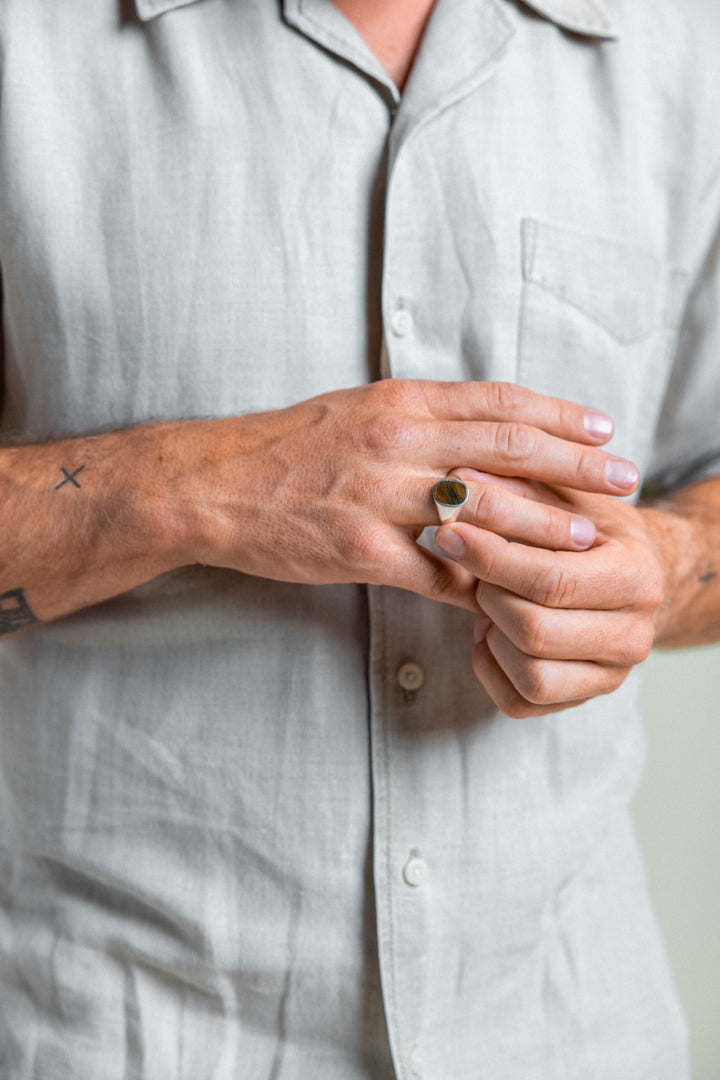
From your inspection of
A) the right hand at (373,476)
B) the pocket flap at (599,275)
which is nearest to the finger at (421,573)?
the right hand at (373,476)

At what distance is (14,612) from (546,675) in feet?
1.50

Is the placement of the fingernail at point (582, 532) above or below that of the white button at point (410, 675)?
above

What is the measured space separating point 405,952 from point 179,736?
27 cm

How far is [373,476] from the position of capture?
26.9 inches

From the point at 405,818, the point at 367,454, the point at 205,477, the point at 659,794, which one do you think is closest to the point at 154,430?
the point at 205,477

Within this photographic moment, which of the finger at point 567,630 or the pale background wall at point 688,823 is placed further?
the pale background wall at point 688,823

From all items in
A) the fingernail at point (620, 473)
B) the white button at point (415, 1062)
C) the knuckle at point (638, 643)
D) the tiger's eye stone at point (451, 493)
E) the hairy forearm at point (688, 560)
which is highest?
the tiger's eye stone at point (451, 493)

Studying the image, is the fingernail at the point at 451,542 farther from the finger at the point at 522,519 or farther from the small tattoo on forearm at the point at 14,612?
the small tattoo on forearm at the point at 14,612

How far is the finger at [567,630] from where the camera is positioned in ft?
2.25

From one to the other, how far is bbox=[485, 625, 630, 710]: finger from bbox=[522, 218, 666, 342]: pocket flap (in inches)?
13.6

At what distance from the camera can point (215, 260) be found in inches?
30.9

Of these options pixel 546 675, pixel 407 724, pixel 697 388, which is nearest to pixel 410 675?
pixel 407 724

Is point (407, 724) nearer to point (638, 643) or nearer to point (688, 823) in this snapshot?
point (638, 643)

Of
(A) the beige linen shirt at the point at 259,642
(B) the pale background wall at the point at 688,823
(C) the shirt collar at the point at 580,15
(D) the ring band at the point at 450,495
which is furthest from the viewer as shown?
(B) the pale background wall at the point at 688,823
